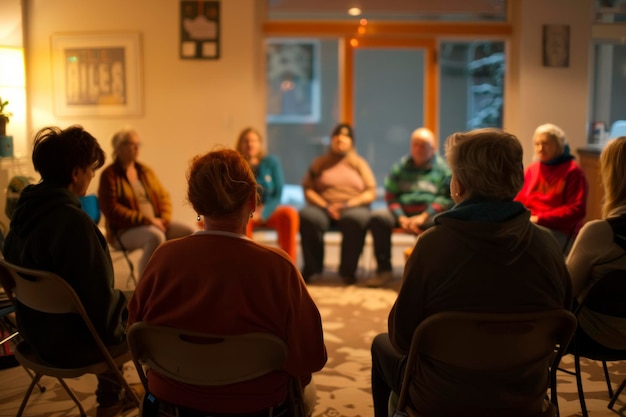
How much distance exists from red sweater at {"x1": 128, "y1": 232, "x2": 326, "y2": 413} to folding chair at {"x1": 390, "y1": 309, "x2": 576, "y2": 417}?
0.31 m

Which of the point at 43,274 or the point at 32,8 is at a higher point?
the point at 32,8

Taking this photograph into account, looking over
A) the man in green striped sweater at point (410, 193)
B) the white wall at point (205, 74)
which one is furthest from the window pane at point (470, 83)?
the man in green striped sweater at point (410, 193)

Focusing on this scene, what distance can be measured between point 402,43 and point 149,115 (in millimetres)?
2393

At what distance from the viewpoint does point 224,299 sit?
1848 mm

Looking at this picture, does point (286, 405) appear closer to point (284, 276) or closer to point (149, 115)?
point (284, 276)

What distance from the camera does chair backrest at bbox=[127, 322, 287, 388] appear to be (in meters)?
1.79

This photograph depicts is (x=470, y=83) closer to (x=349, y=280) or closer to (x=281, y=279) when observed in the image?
(x=349, y=280)

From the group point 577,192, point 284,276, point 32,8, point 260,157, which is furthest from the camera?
point 32,8

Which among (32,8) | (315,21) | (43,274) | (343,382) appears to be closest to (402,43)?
(315,21)

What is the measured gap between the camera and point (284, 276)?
1904 millimetres

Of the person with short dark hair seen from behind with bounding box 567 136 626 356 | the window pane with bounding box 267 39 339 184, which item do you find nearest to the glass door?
the window pane with bounding box 267 39 339 184

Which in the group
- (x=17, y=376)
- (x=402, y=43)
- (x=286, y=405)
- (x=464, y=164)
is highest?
(x=402, y=43)

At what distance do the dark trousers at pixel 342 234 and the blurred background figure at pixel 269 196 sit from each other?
0.09m

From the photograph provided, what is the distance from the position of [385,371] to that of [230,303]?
64 centimetres
